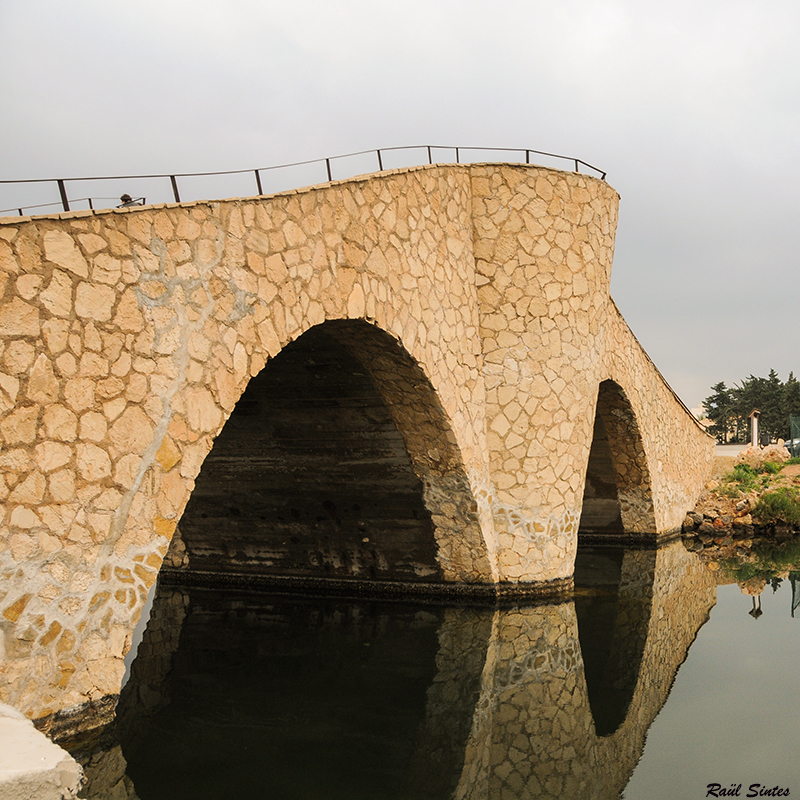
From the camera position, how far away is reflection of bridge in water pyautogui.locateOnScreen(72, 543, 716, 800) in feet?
17.3

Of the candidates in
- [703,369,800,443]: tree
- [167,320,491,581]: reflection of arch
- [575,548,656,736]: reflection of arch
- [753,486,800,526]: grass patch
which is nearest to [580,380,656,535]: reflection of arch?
[575,548,656,736]: reflection of arch

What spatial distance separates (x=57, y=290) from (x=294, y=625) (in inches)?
224

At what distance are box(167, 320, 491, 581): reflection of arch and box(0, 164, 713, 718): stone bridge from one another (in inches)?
1.2

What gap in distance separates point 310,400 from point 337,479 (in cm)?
128

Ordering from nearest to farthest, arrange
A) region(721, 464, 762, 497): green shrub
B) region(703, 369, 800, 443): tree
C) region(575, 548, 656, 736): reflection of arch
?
region(575, 548, 656, 736): reflection of arch, region(721, 464, 762, 497): green shrub, region(703, 369, 800, 443): tree

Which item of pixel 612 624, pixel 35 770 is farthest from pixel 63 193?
pixel 612 624

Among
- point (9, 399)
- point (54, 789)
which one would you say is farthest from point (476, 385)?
point (54, 789)

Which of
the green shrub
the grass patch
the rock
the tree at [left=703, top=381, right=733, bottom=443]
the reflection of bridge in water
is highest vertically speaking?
the tree at [left=703, top=381, right=733, bottom=443]

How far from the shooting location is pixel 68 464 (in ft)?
15.8

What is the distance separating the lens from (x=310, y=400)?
9844 millimetres

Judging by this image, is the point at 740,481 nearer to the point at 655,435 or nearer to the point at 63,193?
the point at 655,435

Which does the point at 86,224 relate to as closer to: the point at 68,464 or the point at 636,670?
the point at 68,464

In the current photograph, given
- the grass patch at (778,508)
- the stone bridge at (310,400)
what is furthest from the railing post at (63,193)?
the grass patch at (778,508)

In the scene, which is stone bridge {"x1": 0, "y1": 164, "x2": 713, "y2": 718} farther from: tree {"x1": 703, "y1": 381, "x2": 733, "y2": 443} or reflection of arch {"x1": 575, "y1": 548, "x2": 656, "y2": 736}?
tree {"x1": 703, "y1": 381, "x2": 733, "y2": 443}
